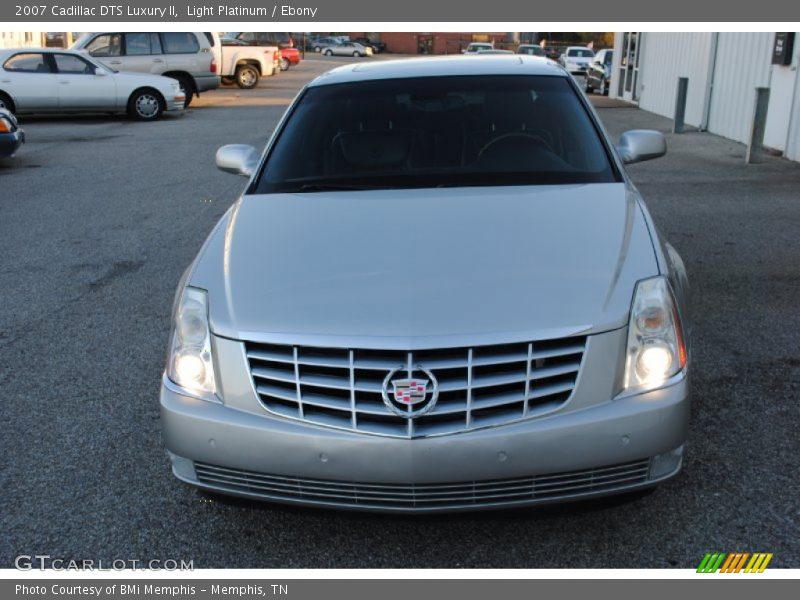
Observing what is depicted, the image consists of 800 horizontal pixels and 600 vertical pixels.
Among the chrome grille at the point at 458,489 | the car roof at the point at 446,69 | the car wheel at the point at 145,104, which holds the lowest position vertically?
the car wheel at the point at 145,104

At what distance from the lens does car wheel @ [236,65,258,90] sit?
30359 mm

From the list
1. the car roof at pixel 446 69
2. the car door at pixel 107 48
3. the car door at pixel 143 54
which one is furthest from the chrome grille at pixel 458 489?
the car door at pixel 143 54

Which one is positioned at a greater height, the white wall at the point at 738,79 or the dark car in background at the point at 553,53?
the white wall at the point at 738,79

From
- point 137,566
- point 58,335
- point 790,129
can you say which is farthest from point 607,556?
point 790,129

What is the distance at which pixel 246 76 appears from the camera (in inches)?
1201

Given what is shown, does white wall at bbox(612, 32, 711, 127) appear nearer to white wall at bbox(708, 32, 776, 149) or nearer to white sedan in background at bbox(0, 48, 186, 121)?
white wall at bbox(708, 32, 776, 149)

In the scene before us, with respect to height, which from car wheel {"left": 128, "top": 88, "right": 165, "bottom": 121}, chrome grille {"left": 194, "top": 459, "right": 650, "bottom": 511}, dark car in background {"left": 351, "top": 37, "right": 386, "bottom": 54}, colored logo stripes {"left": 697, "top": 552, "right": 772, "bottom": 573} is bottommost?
dark car in background {"left": 351, "top": 37, "right": 386, "bottom": 54}

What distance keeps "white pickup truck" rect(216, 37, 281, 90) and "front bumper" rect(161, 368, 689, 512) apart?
28654mm

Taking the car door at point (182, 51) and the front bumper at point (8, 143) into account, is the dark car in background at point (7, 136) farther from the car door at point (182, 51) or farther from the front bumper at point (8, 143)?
the car door at point (182, 51)

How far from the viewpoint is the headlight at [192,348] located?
9.61ft

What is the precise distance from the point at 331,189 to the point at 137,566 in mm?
1804

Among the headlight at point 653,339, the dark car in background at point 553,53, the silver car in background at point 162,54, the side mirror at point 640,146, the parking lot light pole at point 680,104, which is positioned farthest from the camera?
the dark car in background at point 553,53

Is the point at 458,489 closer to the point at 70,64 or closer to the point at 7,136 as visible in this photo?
the point at 7,136

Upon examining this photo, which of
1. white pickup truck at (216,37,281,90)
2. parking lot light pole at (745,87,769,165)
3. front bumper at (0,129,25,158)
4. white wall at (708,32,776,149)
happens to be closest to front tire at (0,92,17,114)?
front bumper at (0,129,25,158)
